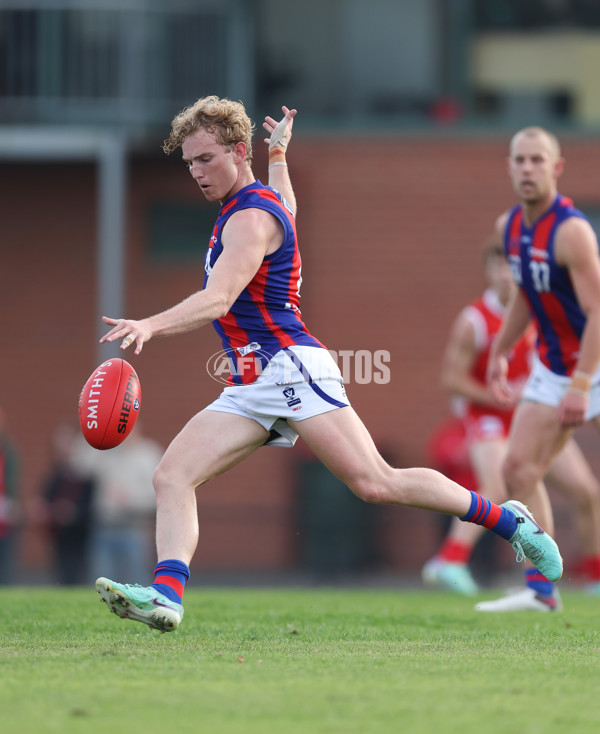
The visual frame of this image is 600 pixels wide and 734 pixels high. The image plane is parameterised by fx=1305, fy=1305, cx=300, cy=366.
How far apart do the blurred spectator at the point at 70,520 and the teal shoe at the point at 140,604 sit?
8.11m

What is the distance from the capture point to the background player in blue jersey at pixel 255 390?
5.67 m

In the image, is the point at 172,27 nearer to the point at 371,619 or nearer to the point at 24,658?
the point at 371,619

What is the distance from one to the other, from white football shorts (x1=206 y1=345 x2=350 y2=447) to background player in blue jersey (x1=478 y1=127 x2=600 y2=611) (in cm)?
196

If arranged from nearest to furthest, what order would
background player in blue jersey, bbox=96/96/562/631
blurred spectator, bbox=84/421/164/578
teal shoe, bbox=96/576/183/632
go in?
teal shoe, bbox=96/576/183/632 → background player in blue jersey, bbox=96/96/562/631 → blurred spectator, bbox=84/421/164/578

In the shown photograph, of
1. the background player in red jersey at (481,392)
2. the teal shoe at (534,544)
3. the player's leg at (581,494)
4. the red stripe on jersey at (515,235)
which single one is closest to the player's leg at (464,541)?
the background player in red jersey at (481,392)

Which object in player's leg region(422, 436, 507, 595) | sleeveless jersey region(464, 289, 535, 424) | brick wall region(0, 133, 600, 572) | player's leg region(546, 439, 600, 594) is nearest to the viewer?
player's leg region(546, 439, 600, 594)

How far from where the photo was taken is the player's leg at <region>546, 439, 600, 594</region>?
8492mm

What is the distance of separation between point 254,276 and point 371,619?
227cm

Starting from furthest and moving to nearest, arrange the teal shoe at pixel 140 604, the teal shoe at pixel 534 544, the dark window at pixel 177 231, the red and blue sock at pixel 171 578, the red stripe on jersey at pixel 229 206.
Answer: the dark window at pixel 177 231 → the teal shoe at pixel 534 544 → the red stripe on jersey at pixel 229 206 → the red and blue sock at pixel 171 578 → the teal shoe at pixel 140 604

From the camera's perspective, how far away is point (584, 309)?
720 cm

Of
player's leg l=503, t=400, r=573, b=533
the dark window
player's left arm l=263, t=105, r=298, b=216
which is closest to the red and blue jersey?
player's leg l=503, t=400, r=573, b=533

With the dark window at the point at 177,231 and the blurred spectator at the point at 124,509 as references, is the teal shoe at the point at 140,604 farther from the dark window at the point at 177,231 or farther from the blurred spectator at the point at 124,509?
the dark window at the point at 177,231

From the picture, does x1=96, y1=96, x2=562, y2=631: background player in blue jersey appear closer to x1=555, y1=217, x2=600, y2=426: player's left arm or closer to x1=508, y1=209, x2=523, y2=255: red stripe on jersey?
x1=555, y1=217, x2=600, y2=426: player's left arm

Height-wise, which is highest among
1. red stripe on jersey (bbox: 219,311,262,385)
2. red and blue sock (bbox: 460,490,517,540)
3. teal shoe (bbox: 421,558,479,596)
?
red stripe on jersey (bbox: 219,311,262,385)
